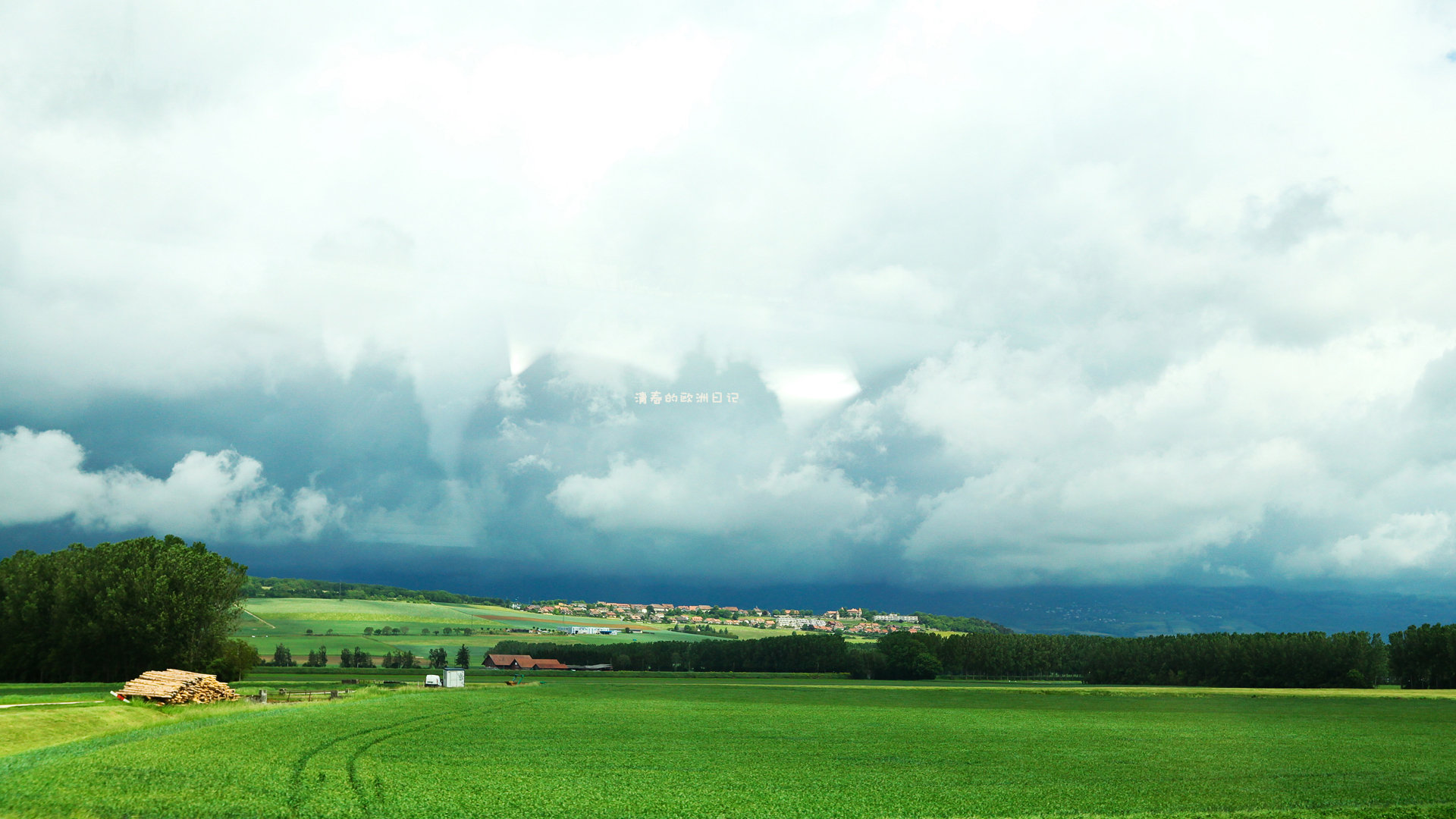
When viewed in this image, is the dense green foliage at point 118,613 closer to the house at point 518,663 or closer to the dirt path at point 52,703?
the dirt path at point 52,703

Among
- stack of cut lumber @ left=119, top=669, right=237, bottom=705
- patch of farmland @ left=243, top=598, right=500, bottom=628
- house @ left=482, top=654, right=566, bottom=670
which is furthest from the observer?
patch of farmland @ left=243, top=598, right=500, bottom=628

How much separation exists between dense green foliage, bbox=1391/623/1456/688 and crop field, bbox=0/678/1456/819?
79.6 metres

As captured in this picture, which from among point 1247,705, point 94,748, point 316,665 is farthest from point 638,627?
point 94,748

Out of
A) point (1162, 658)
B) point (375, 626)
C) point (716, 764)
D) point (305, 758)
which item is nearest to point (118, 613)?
point (305, 758)

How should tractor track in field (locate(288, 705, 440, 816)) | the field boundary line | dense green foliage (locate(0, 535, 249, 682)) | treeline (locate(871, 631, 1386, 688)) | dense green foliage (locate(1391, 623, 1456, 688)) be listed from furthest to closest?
the field boundary line, dense green foliage (locate(1391, 623, 1456, 688)), treeline (locate(871, 631, 1386, 688)), dense green foliage (locate(0, 535, 249, 682)), tractor track in field (locate(288, 705, 440, 816))

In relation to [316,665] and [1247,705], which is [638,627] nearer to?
[316,665]

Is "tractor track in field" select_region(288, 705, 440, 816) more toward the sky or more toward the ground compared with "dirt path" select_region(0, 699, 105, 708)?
more toward the sky

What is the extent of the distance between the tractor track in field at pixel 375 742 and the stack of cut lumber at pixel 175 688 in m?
12.1

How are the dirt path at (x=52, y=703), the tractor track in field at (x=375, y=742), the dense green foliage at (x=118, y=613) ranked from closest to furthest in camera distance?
the tractor track in field at (x=375, y=742), the dirt path at (x=52, y=703), the dense green foliage at (x=118, y=613)

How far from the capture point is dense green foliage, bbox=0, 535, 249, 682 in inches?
2648

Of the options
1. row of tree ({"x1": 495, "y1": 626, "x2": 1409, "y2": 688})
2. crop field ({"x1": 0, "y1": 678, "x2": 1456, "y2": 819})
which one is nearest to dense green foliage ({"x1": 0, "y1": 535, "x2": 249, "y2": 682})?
crop field ({"x1": 0, "y1": 678, "x2": 1456, "y2": 819})

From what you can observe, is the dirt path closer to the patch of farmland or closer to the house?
the house

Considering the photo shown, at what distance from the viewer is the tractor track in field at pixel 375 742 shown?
20.6m

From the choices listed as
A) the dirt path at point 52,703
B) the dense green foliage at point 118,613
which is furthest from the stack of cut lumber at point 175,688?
the dense green foliage at point 118,613
